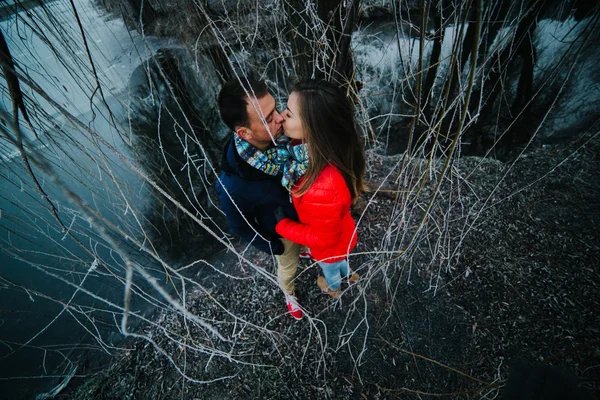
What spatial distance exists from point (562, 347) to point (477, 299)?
0.43 m

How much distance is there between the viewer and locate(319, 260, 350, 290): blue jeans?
163cm

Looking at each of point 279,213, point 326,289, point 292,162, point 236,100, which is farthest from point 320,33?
point 326,289

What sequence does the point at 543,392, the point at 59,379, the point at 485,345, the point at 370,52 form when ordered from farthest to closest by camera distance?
1. the point at 370,52
2. the point at 59,379
3. the point at 485,345
4. the point at 543,392

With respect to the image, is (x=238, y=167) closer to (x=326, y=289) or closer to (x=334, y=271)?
(x=334, y=271)

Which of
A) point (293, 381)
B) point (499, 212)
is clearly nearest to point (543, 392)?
point (293, 381)

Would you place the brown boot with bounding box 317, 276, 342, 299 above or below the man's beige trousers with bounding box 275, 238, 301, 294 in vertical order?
below

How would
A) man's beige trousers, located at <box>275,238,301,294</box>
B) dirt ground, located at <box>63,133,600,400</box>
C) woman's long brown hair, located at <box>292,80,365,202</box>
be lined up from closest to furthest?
woman's long brown hair, located at <box>292,80,365,202</box> < dirt ground, located at <box>63,133,600,400</box> < man's beige trousers, located at <box>275,238,301,294</box>

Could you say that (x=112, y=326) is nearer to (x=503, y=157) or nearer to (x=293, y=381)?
(x=293, y=381)

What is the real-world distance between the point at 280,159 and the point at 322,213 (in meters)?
0.35

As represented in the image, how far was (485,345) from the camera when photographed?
4.99 ft

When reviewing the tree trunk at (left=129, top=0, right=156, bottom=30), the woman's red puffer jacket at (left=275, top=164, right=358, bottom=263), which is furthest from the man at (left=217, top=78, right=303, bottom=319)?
the tree trunk at (left=129, top=0, right=156, bottom=30)

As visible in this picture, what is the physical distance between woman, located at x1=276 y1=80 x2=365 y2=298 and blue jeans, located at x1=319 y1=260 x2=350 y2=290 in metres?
0.28

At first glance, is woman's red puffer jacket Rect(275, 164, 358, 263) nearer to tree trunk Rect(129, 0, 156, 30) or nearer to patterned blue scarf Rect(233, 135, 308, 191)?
patterned blue scarf Rect(233, 135, 308, 191)

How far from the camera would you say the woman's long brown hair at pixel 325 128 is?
3.54 feet
